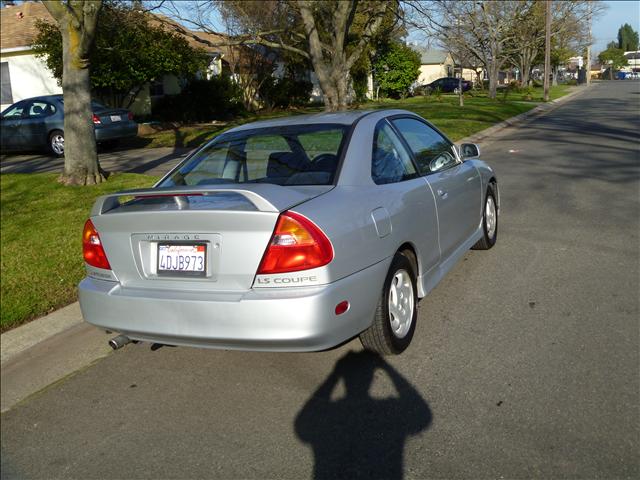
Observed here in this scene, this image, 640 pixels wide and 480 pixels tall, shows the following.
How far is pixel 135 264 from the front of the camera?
12.4 ft

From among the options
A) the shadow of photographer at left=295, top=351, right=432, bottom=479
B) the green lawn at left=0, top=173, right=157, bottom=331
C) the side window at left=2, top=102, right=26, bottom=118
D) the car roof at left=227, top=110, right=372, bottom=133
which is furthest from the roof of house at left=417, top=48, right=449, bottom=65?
the shadow of photographer at left=295, top=351, right=432, bottom=479

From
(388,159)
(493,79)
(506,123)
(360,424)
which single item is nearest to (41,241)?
(388,159)

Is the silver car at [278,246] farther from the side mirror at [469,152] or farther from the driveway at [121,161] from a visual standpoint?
the driveway at [121,161]

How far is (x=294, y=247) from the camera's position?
11.2 ft

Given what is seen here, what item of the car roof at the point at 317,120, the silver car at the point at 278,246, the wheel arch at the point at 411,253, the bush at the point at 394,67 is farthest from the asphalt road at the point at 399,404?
the bush at the point at 394,67

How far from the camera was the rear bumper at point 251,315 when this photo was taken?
3.39m

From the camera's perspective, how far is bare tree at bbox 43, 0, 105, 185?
923 centimetres

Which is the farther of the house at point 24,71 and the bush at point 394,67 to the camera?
the bush at point 394,67

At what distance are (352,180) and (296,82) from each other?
29.7 meters

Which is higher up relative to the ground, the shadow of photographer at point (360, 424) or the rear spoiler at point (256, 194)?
the rear spoiler at point (256, 194)

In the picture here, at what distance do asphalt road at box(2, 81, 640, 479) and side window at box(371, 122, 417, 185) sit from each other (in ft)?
3.66

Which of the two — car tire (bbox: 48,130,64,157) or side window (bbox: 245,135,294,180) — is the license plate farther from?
car tire (bbox: 48,130,64,157)

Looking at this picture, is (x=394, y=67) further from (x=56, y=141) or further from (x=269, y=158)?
(x=269, y=158)

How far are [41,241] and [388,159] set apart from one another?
4.22 meters
